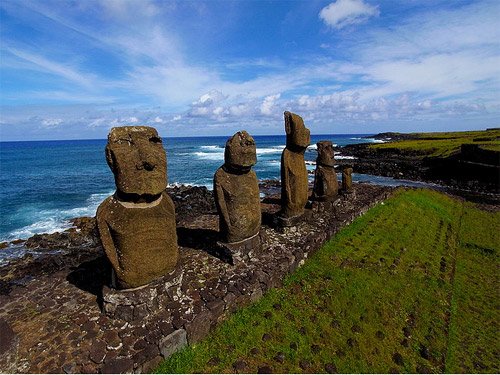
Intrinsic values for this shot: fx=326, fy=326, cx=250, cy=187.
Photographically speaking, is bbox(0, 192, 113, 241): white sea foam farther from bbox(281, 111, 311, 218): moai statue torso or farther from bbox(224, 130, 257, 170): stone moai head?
bbox(224, 130, 257, 170): stone moai head

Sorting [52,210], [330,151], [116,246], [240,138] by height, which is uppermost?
[240,138]

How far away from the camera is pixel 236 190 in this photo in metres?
8.55

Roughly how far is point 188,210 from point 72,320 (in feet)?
50.5

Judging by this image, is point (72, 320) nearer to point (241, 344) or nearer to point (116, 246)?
point (116, 246)

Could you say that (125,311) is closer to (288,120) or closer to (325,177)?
(288,120)

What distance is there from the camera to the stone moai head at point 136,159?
6.07 metres

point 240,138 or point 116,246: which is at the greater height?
point 240,138

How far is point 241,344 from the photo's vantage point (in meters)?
6.42

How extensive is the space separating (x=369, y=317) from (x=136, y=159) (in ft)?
20.9

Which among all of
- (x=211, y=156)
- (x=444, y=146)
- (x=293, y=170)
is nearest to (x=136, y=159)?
(x=293, y=170)

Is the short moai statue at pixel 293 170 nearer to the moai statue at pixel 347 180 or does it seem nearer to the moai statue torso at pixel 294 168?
the moai statue torso at pixel 294 168

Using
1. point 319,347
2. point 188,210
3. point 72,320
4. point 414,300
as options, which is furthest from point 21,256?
point 414,300

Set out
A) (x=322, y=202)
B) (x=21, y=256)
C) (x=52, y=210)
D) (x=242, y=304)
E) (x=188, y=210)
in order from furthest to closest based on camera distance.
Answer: (x=52, y=210) < (x=188, y=210) < (x=21, y=256) < (x=322, y=202) < (x=242, y=304)

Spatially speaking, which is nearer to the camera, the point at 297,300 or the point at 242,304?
the point at 242,304
